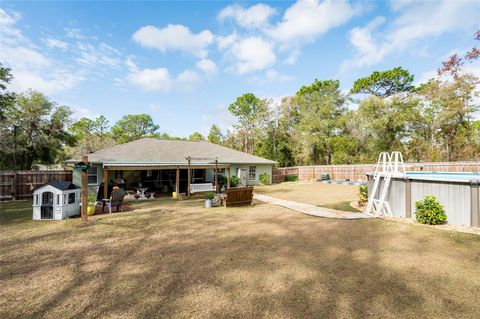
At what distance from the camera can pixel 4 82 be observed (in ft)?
47.2

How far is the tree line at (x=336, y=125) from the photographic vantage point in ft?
66.8

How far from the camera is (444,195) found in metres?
8.27

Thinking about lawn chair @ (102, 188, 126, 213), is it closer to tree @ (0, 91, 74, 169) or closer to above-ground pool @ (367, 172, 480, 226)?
above-ground pool @ (367, 172, 480, 226)

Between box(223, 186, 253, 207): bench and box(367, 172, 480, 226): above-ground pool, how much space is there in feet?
21.7

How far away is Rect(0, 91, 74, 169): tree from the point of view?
19.1 metres

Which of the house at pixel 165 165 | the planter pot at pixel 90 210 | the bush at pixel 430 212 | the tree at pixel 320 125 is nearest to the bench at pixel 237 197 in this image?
the house at pixel 165 165

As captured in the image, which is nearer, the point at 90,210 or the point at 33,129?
the point at 90,210

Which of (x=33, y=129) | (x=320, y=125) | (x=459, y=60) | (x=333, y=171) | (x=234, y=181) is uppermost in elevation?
(x=320, y=125)

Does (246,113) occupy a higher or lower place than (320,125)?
higher

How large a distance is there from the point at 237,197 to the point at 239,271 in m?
7.41

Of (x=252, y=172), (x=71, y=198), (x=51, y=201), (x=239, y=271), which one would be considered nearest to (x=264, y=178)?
(x=252, y=172)

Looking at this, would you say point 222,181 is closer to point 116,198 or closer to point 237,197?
point 237,197

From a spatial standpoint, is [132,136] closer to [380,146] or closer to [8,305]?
[380,146]

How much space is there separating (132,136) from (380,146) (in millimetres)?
51983
